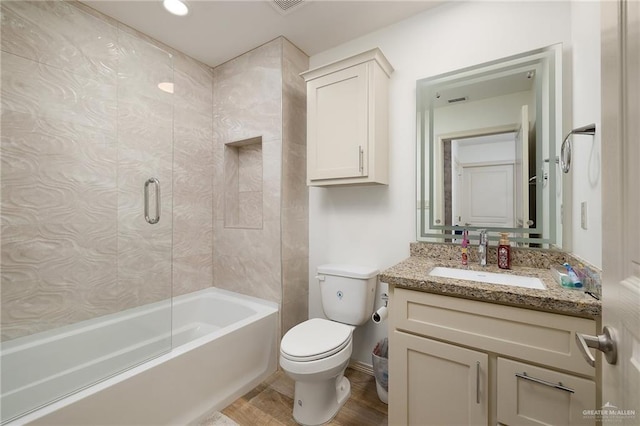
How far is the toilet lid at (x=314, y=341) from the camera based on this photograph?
54.3 inches

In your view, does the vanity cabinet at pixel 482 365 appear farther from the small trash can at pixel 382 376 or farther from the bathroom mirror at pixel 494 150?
the bathroom mirror at pixel 494 150

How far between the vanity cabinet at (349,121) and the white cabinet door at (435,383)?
978mm

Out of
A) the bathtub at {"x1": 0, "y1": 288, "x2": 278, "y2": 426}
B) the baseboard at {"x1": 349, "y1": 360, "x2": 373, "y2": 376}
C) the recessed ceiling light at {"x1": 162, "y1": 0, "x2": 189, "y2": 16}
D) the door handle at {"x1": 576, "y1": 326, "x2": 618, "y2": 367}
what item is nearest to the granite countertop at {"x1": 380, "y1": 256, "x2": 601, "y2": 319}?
the door handle at {"x1": 576, "y1": 326, "x2": 618, "y2": 367}

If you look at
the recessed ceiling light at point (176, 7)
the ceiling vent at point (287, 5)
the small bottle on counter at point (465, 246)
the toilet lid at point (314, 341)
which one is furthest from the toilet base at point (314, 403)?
the recessed ceiling light at point (176, 7)

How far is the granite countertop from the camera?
879 mm

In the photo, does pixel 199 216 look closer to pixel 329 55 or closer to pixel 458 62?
pixel 329 55

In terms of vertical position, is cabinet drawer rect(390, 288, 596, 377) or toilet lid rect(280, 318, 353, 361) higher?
cabinet drawer rect(390, 288, 596, 377)

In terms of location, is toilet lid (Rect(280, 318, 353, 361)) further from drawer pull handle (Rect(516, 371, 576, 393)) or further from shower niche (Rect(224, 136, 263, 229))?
shower niche (Rect(224, 136, 263, 229))

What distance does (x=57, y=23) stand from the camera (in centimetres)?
151

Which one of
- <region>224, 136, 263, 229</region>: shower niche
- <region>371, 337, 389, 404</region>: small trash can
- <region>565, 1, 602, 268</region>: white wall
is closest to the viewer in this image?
<region>565, 1, 602, 268</region>: white wall

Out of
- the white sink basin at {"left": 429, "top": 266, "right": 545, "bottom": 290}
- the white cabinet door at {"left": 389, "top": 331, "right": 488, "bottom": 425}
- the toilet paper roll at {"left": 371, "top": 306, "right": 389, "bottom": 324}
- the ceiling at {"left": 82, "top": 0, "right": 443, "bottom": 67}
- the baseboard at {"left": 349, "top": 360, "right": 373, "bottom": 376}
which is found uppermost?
the ceiling at {"left": 82, "top": 0, "right": 443, "bottom": 67}

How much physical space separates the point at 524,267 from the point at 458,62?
1265mm

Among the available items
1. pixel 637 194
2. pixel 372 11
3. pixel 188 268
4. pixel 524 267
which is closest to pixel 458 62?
pixel 372 11

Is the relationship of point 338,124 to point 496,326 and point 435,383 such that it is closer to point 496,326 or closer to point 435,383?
point 496,326
